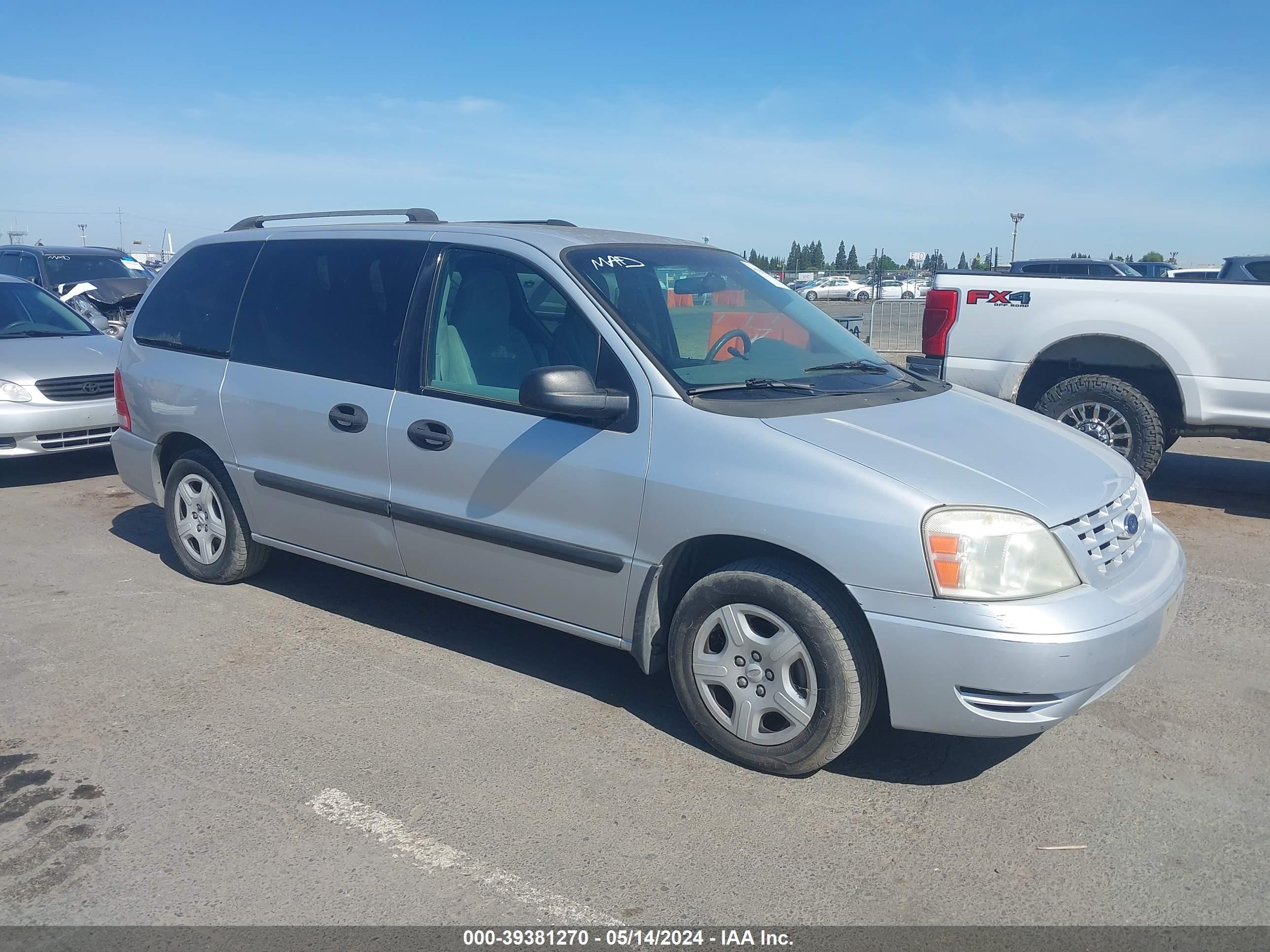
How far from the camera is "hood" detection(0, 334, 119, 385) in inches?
314

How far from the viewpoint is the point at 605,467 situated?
149 inches

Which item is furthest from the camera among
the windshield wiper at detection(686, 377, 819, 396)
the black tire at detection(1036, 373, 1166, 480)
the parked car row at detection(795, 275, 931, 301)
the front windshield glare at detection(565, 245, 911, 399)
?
the parked car row at detection(795, 275, 931, 301)

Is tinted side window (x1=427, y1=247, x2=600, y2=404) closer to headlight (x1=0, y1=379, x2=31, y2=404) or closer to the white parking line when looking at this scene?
the white parking line

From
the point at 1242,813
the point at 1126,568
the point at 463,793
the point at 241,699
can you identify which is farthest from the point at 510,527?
the point at 1242,813

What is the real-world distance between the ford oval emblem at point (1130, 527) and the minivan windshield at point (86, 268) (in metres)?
14.6

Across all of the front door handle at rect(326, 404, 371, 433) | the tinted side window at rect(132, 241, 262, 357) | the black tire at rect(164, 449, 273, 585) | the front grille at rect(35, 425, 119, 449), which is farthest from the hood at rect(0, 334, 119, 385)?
the front door handle at rect(326, 404, 371, 433)

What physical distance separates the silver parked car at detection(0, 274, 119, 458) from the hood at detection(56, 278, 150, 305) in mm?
5017

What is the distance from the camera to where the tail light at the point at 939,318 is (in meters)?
7.87

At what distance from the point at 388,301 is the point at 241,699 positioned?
1760mm

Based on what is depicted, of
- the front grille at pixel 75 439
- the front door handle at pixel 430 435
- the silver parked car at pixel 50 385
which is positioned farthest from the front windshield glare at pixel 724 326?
the front grille at pixel 75 439

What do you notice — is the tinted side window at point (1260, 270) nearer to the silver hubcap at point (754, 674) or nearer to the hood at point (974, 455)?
the hood at point (974, 455)

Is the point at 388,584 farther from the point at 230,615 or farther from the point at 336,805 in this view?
the point at 336,805

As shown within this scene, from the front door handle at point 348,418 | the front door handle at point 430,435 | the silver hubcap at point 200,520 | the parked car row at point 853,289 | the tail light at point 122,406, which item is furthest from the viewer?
the parked car row at point 853,289

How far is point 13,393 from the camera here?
7848mm
